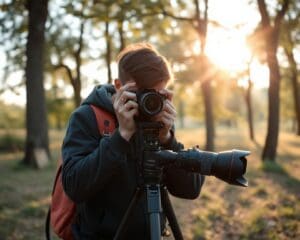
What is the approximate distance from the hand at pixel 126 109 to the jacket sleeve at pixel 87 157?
0.04 meters

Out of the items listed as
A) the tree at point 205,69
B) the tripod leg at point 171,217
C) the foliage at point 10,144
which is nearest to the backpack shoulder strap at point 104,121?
the tripod leg at point 171,217

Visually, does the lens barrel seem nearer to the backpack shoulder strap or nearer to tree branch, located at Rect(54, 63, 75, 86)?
the backpack shoulder strap

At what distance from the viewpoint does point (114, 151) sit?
6.03 feet

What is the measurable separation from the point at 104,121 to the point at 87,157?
22 centimetres

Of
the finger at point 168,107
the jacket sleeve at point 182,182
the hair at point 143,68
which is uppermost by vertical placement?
the hair at point 143,68

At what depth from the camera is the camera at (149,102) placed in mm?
1824

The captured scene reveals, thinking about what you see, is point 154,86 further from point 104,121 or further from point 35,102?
point 35,102

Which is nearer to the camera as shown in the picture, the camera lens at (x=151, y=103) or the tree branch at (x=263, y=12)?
the camera lens at (x=151, y=103)

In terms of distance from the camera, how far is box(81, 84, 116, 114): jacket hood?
2.02 m

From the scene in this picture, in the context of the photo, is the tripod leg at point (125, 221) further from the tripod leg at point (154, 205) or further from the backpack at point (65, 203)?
the backpack at point (65, 203)

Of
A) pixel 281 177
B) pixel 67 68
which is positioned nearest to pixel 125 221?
pixel 281 177

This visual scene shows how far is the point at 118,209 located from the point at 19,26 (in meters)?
12.4

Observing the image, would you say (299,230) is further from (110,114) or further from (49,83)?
(49,83)

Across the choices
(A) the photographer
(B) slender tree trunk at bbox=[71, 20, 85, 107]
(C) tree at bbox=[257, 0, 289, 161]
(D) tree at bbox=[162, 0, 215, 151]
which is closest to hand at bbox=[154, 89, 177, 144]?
(A) the photographer
